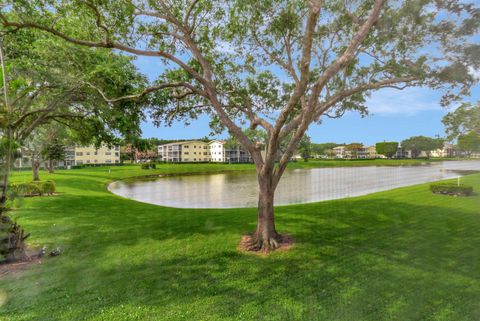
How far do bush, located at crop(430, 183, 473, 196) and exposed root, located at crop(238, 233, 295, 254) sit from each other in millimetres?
16048

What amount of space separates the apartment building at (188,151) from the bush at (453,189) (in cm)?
8157

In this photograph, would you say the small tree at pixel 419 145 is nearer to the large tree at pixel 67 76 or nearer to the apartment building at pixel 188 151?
the large tree at pixel 67 76

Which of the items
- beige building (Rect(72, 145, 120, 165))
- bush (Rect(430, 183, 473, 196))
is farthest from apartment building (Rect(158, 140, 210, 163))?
bush (Rect(430, 183, 473, 196))

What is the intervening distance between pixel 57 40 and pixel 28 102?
8.72 feet

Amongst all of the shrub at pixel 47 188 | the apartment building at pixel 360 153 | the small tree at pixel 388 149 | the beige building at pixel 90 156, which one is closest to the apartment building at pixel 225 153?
the beige building at pixel 90 156

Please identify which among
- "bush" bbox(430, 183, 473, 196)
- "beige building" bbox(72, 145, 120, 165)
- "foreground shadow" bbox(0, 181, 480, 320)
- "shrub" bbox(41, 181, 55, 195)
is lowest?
"foreground shadow" bbox(0, 181, 480, 320)

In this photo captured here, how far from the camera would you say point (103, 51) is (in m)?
10.1

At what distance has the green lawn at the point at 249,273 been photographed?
4.57 m

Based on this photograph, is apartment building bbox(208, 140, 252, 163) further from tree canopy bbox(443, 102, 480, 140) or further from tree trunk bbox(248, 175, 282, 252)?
tree trunk bbox(248, 175, 282, 252)

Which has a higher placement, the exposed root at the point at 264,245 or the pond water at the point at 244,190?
the exposed root at the point at 264,245

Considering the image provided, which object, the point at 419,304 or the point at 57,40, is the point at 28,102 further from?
the point at 419,304

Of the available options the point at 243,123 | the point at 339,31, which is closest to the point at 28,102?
the point at 243,123

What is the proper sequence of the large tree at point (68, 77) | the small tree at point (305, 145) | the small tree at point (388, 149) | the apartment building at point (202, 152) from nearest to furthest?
the large tree at point (68, 77)
the small tree at point (305, 145)
the small tree at point (388, 149)
the apartment building at point (202, 152)

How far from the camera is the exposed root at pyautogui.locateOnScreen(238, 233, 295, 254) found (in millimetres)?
7605
